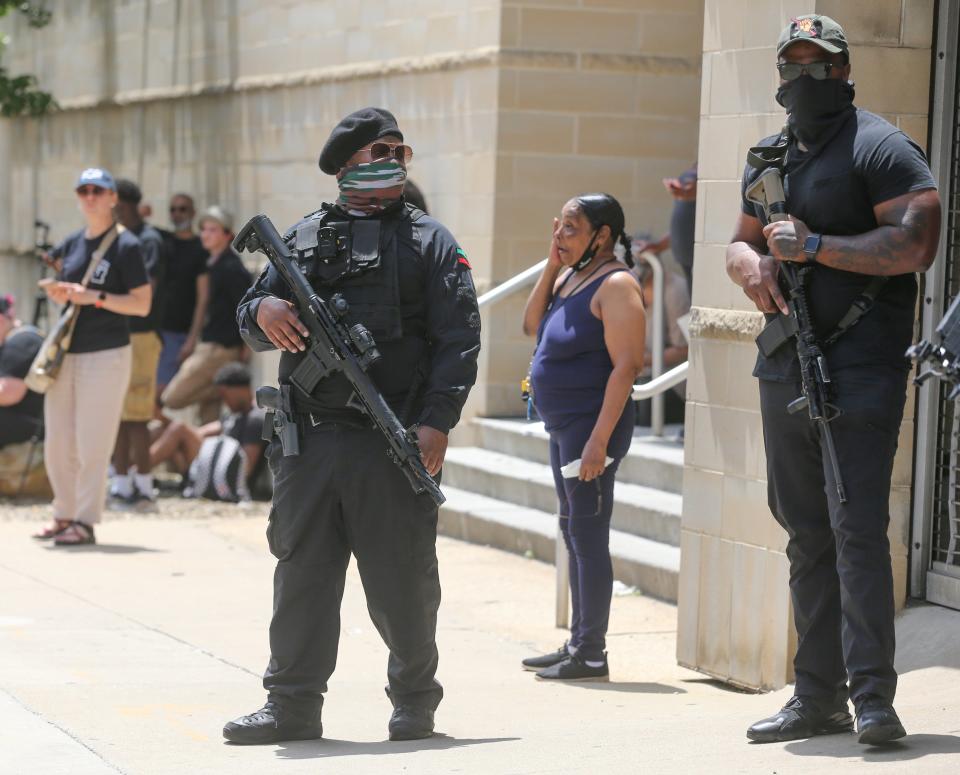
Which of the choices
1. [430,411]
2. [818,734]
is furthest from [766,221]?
[818,734]

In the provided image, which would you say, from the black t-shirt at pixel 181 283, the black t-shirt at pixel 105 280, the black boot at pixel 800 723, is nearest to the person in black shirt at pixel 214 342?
the black t-shirt at pixel 181 283

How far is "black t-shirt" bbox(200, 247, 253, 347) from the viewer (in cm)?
1339

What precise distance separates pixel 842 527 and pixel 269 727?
5.91 feet

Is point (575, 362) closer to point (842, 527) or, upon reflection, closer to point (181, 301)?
point (842, 527)

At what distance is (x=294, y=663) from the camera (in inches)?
209

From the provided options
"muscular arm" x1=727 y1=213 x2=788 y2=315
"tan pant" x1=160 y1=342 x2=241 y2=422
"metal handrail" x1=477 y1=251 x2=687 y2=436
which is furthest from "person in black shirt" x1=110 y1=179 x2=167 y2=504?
"muscular arm" x1=727 y1=213 x2=788 y2=315

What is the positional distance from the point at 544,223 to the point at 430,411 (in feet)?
21.1

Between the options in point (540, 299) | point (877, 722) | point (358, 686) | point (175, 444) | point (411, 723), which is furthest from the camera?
point (175, 444)

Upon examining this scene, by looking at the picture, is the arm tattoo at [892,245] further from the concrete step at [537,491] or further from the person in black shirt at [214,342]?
the person in black shirt at [214,342]

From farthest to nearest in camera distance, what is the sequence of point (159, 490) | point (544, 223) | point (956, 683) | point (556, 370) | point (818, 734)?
point (159, 490), point (544, 223), point (556, 370), point (956, 683), point (818, 734)

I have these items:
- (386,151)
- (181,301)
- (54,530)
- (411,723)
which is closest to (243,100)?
(181,301)

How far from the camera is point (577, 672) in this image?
680cm

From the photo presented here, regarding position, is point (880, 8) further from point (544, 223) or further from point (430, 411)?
point (544, 223)

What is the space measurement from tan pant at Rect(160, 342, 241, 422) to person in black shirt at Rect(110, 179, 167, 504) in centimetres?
125
